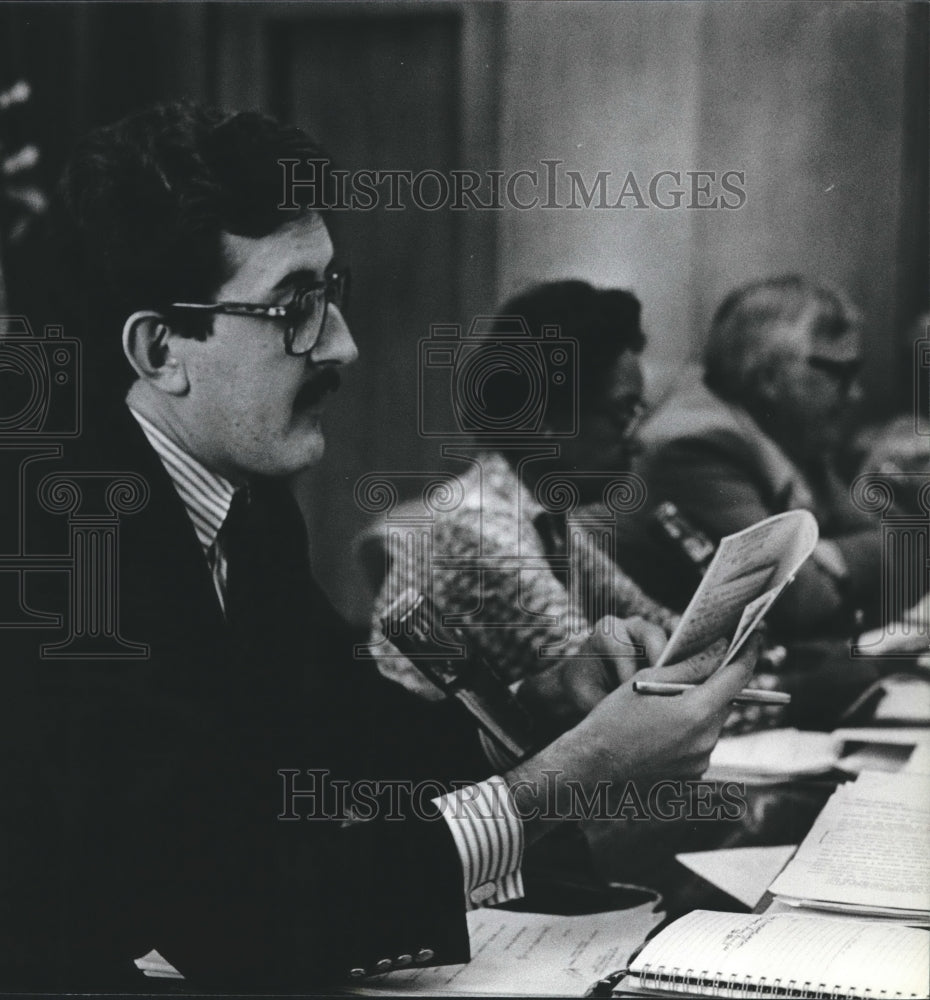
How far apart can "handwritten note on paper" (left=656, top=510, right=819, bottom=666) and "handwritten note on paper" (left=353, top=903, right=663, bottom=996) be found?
1.74 ft

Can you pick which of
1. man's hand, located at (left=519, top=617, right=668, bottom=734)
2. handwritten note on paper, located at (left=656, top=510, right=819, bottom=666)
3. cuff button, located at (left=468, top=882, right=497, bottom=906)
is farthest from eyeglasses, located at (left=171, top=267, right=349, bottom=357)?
cuff button, located at (left=468, top=882, right=497, bottom=906)

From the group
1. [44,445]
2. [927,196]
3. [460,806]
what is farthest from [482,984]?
[927,196]

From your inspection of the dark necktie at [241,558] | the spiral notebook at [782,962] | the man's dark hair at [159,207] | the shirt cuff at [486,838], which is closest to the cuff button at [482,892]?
the shirt cuff at [486,838]

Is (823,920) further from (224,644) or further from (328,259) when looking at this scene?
(328,259)

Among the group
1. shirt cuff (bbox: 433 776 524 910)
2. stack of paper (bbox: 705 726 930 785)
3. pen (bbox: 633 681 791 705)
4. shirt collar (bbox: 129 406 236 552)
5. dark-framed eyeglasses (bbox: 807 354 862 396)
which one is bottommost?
shirt cuff (bbox: 433 776 524 910)

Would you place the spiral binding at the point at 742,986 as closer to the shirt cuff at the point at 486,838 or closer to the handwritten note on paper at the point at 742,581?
the shirt cuff at the point at 486,838

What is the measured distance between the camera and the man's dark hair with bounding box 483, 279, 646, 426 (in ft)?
9.01

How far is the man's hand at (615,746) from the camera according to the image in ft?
8.99

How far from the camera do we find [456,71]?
9.08ft

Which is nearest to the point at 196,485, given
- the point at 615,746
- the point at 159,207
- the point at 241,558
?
the point at 241,558

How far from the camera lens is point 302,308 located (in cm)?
269

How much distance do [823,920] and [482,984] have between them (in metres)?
0.66

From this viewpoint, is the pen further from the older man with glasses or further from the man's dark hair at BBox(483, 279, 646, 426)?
the man's dark hair at BBox(483, 279, 646, 426)

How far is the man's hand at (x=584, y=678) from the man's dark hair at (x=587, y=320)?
47 cm
